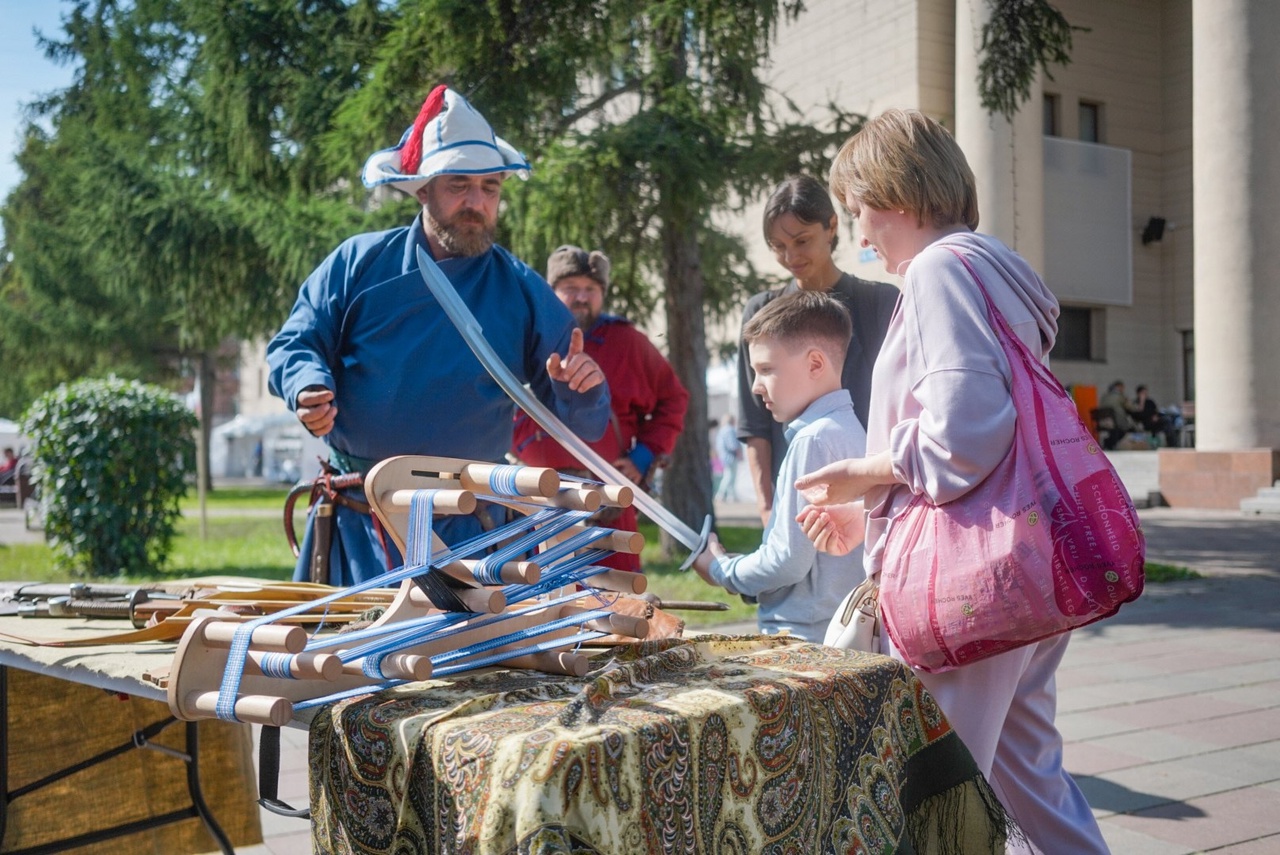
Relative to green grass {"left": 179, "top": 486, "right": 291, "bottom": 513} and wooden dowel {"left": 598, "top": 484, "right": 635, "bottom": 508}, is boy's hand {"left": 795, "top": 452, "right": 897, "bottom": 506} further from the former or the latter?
green grass {"left": 179, "top": 486, "right": 291, "bottom": 513}

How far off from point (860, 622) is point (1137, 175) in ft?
83.2

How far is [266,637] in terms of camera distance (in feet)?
4.98

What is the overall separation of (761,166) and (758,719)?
7616mm

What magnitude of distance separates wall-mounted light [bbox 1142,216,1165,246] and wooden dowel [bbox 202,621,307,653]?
25698 millimetres

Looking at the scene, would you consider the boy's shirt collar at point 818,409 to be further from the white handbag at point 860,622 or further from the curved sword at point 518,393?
the white handbag at point 860,622

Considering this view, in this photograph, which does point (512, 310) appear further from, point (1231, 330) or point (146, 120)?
point (1231, 330)

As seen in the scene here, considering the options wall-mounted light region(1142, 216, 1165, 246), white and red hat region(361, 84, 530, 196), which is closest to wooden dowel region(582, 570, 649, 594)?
white and red hat region(361, 84, 530, 196)

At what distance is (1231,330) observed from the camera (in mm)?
14570

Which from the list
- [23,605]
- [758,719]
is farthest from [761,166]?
[758,719]

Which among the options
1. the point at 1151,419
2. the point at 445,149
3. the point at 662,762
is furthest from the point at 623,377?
the point at 1151,419

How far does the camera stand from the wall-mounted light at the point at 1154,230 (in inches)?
953

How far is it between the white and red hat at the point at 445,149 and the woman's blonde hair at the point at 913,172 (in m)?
1.03

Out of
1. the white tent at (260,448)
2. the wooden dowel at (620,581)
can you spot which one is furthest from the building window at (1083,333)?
the wooden dowel at (620,581)

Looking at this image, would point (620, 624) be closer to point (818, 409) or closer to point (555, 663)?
point (555, 663)
